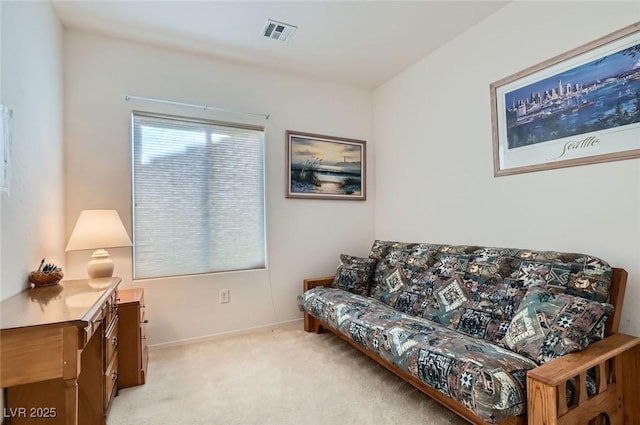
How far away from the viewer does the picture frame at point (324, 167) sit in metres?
3.36

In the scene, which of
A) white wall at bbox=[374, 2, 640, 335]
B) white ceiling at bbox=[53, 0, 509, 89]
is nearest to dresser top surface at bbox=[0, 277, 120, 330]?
white ceiling at bbox=[53, 0, 509, 89]

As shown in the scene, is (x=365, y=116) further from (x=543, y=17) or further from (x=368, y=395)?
(x=368, y=395)

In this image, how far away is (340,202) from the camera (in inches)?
142

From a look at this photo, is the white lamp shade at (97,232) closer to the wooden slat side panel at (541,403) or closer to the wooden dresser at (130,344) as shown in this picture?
the wooden dresser at (130,344)

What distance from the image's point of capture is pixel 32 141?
184 centimetres

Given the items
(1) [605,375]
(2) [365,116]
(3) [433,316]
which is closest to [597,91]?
(1) [605,375]

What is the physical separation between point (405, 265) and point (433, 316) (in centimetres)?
58

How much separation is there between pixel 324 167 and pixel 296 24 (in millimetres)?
1443

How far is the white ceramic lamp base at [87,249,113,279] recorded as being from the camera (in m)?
2.16

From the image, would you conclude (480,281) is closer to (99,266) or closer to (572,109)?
(572,109)

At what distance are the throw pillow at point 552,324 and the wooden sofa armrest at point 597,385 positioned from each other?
73 mm

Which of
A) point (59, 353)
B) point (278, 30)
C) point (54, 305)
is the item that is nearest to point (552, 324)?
point (59, 353)

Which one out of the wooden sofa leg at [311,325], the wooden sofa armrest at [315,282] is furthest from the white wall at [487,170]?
the wooden sofa leg at [311,325]

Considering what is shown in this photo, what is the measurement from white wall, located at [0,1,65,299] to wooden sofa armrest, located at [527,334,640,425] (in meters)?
2.35
